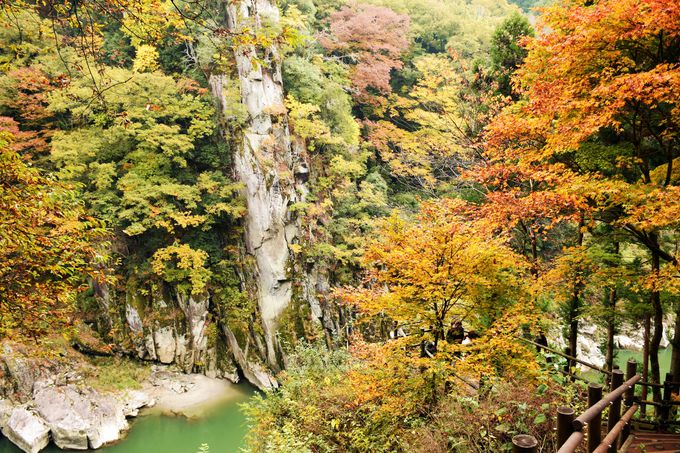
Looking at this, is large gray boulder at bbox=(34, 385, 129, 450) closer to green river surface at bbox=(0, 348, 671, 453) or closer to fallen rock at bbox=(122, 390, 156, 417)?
fallen rock at bbox=(122, 390, 156, 417)

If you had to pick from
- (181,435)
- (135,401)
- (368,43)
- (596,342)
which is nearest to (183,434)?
(181,435)

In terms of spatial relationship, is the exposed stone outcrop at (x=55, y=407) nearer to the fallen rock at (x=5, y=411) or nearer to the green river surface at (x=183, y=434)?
the fallen rock at (x=5, y=411)

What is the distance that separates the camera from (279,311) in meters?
11.9

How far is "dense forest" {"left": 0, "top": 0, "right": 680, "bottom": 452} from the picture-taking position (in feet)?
13.4

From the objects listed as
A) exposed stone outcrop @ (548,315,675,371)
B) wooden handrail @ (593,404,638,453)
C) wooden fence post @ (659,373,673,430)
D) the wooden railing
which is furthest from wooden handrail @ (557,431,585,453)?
exposed stone outcrop @ (548,315,675,371)

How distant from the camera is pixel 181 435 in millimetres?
9828

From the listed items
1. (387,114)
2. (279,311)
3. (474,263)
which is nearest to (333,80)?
(387,114)

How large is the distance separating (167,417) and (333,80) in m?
13.0

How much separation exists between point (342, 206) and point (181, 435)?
28.8 ft

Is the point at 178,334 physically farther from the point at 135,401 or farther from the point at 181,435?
the point at 181,435

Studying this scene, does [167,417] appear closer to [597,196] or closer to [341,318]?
[341,318]

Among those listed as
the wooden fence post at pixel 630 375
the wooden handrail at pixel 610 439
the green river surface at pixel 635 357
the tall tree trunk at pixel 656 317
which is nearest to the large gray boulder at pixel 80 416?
the wooden handrail at pixel 610 439

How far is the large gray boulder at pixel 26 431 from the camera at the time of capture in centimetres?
861

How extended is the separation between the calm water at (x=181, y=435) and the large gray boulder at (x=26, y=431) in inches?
9.3
